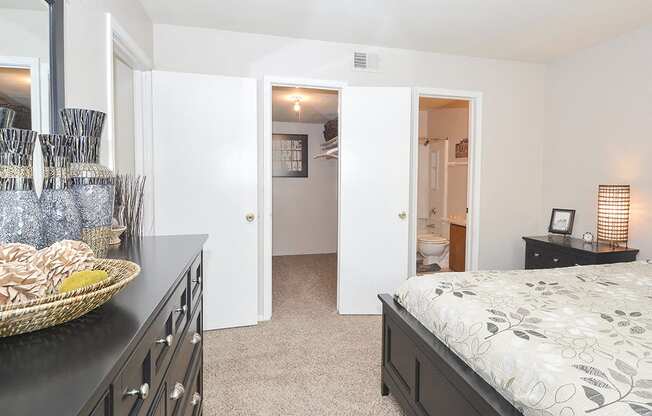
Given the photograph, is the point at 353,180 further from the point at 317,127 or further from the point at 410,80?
the point at 317,127

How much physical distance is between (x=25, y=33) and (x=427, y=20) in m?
2.62

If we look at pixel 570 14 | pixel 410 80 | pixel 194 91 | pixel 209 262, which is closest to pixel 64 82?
pixel 194 91

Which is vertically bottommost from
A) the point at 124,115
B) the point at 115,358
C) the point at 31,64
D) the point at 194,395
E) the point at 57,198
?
the point at 194,395

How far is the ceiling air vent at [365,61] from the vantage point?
10.9 feet

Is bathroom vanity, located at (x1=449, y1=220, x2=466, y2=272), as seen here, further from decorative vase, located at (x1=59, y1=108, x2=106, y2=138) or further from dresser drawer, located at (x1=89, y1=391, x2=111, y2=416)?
dresser drawer, located at (x1=89, y1=391, x2=111, y2=416)

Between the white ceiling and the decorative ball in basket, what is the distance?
2.44 metres

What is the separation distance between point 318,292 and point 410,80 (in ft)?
7.87

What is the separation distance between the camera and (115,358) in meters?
0.55

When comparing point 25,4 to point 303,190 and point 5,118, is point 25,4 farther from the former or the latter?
point 303,190

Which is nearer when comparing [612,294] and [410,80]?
[612,294]

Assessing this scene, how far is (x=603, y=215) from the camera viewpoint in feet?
9.94

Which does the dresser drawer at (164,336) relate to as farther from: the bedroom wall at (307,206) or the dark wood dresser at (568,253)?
the bedroom wall at (307,206)

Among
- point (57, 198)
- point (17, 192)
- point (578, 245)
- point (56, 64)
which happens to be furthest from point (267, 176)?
point (578, 245)

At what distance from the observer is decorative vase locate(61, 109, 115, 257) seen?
1055 millimetres
